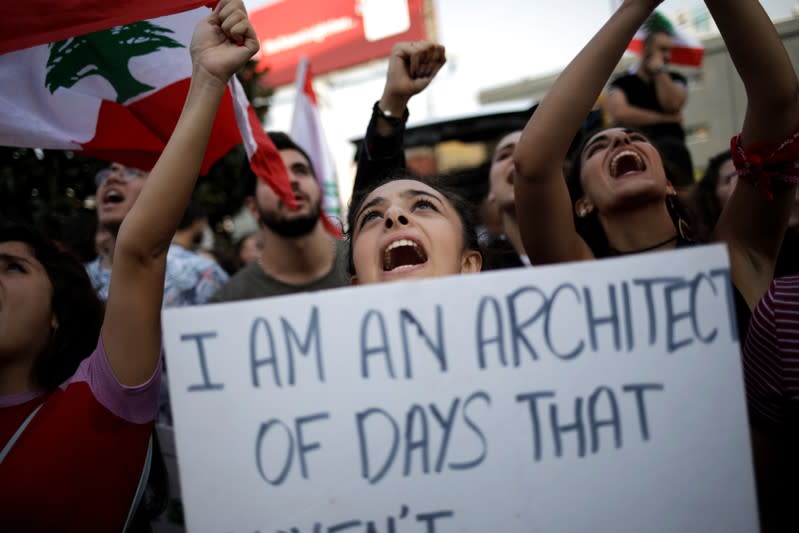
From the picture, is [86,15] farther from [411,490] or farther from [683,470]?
[683,470]

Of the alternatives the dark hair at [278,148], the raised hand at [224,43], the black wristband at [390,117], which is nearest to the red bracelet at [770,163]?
the black wristband at [390,117]

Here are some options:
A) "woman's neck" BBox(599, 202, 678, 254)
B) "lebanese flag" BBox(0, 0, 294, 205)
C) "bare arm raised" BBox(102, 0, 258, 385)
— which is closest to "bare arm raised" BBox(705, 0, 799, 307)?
"woman's neck" BBox(599, 202, 678, 254)

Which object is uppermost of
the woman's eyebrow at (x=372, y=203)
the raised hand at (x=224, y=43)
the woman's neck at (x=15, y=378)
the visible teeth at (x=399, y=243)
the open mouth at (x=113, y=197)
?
the raised hand at (x=224, y=43)

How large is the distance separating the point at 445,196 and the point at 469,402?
0.88m

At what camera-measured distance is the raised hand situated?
1.52 meters

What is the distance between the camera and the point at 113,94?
2.34m

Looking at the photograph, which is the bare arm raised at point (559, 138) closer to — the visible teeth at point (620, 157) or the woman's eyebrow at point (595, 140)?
the visible teeth at point (620, 157)

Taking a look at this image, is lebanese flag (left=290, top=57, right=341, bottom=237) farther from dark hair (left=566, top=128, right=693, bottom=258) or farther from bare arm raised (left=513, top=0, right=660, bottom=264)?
bare arm raised (left=513, top=0, right=660, bottom=264)

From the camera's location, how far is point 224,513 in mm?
1151

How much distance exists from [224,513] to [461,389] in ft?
1.64

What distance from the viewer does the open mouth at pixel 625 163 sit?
6.62 ft

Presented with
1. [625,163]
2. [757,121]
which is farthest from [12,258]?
[757,121]

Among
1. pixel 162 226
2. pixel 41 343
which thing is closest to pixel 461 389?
pixel 162 226

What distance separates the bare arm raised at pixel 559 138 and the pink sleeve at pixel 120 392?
107 cm
